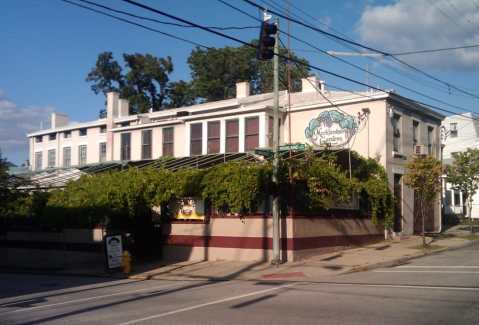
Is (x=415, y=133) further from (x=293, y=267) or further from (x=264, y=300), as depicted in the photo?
(x=264, y=300)

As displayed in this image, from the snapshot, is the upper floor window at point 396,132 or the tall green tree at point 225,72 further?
the tall green tree at point 225,72

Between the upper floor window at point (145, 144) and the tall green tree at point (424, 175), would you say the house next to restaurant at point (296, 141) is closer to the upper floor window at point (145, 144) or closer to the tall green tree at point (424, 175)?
the upper floor window at point (145, 144)

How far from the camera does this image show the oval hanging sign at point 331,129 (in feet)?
90.1

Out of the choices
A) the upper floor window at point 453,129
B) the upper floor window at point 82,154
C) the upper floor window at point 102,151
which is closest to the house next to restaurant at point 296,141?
the upper floor window at point 102,151

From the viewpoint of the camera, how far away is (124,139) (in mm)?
35656

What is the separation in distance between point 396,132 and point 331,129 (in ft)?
10.1

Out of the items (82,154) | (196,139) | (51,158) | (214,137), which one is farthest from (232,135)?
(51,158)

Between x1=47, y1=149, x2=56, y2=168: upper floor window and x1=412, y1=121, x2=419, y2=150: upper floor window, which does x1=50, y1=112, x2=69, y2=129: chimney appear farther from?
x1=412, y1=121, x2=419, y2=150: upper floor window

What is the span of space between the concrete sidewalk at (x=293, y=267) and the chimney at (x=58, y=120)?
116 feet

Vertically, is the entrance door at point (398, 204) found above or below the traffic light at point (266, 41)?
below

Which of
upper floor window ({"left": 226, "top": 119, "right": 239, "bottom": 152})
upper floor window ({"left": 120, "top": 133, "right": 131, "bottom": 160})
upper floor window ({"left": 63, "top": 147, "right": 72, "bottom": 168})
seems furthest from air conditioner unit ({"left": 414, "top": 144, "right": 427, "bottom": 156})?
upper floor window ({"left": 63, "top": 147, "right": 72, "bottom": 168})

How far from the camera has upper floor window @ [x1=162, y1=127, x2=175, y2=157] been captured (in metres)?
33.1

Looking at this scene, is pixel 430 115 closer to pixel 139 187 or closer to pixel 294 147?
pixel 294 147

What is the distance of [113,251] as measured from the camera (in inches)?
800
